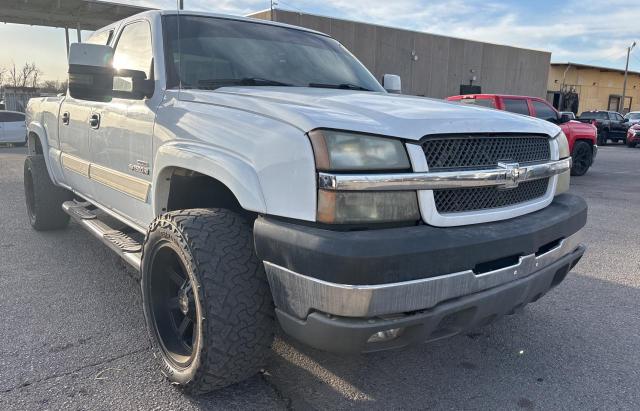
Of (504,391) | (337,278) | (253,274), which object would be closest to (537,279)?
(504,391)

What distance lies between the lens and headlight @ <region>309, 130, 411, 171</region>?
1919 mm

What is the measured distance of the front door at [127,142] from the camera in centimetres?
302

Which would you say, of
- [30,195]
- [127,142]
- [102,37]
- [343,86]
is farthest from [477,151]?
[30,195]

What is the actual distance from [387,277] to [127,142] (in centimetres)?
211

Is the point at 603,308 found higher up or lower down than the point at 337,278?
lower down

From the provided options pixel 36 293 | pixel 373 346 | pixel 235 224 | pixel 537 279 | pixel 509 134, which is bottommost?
pixel 36 293

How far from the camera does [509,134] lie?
2.42 meters

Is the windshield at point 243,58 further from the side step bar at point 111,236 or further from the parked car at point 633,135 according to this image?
the parked car at point 633,135

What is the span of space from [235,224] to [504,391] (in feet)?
5.18

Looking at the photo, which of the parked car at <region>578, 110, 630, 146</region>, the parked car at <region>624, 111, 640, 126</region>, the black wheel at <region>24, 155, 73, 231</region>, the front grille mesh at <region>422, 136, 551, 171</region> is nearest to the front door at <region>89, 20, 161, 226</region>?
the front grille mesh at <region>422, 136, 551, 171</region>

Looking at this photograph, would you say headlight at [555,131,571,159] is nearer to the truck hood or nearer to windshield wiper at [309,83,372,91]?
the truck hood

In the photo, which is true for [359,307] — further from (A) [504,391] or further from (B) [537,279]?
(A) [504,391]

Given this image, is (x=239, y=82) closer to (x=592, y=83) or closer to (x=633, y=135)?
(x=633, y=135)

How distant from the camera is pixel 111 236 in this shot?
11.6 ft
